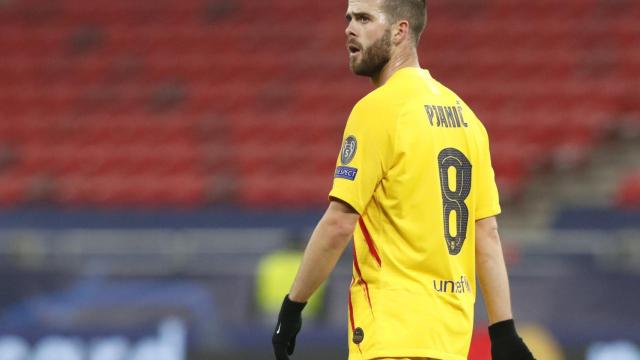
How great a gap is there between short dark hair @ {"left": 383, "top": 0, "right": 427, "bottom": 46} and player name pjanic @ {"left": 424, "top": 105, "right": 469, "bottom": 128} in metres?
0.21

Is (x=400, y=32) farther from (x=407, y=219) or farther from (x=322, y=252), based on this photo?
(x=322, y=252)

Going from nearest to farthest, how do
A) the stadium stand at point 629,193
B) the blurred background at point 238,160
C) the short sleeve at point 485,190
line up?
the short sleeve at point 485,190 < the blurred background at point 238,160 < the stadium stand at point 629,193

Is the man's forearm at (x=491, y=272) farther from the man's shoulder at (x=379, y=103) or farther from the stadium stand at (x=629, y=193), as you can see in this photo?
the stadium stand at (x=629, y=193)

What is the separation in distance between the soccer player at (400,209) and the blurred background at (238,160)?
343 centimetres

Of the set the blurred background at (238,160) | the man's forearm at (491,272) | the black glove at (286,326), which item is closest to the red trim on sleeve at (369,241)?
the black glove at (286,326)

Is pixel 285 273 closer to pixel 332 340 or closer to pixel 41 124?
pixel 332 340

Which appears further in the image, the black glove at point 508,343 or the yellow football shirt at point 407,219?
the black glove at point 508,343

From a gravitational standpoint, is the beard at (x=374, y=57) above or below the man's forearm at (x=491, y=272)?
above

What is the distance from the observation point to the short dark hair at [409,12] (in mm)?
3568

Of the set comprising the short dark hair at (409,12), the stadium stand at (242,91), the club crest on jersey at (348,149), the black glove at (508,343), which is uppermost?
the stadium stand at (242,91)

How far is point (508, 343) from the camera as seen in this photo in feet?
12.2

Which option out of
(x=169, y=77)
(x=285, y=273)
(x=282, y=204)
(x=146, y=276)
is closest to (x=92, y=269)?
(x=146, y=276)

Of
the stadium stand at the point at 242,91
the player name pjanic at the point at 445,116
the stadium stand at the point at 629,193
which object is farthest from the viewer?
the stadium stand at the point at 242,91

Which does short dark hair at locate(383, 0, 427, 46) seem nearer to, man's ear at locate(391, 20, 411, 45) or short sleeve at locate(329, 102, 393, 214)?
man's ear at locate(391, 20, 411, 45)
